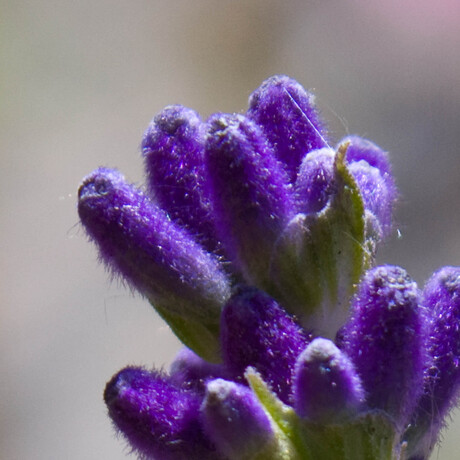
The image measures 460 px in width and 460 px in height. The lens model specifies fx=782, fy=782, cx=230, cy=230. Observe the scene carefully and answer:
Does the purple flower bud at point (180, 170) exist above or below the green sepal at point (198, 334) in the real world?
above

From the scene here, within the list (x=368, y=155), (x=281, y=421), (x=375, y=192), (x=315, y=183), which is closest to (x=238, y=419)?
(x=281, y=421)

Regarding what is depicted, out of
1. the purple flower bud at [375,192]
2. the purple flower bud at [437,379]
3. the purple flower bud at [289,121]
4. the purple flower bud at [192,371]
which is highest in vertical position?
the purple flower bud at [289,121]

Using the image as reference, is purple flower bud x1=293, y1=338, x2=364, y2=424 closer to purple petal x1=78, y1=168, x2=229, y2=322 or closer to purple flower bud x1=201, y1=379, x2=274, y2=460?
purple flower bud x1=201, y1=379, x2=274, y2=460

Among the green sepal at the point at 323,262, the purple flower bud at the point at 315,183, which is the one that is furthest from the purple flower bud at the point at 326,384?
the purple flower bud at the point at 315,183

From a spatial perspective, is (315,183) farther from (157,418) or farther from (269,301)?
(157,418)

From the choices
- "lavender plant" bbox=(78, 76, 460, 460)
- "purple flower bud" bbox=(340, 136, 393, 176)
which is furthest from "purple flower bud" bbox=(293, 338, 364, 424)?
"purple flower bud" bbox=(340, 136, 393, 176)

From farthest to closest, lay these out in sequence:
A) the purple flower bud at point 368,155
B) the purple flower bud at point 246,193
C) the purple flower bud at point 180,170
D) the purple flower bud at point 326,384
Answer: the purple flower bud at point 368,155
the purple flower bud at point 180,170
the purple flower bud at point 246,193
the purple flower bud at point 326,384

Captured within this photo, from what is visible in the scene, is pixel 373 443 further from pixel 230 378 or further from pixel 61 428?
pixel 61 428

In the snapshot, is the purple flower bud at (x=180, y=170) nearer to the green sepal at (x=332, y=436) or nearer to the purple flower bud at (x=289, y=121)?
the purple flower bud at (x=289, y=121)
